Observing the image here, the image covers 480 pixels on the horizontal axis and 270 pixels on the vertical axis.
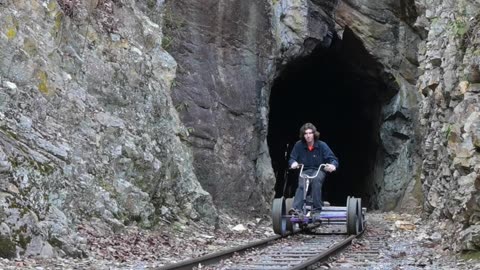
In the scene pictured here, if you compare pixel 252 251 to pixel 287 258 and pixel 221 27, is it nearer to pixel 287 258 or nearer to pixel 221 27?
pixel 287 258

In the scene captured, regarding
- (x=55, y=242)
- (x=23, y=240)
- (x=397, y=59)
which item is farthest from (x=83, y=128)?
(x=397, y=59)

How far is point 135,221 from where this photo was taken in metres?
9.92

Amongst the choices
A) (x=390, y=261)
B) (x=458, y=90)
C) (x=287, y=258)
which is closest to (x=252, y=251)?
(x=287, y=258)

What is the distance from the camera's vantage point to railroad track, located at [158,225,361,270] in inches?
265

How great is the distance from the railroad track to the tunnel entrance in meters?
11.8

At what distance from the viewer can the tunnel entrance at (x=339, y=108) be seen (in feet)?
79.8

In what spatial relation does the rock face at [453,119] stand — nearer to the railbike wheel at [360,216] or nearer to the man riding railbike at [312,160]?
the railbike wheel at [360,216]

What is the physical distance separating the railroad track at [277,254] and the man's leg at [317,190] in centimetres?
62

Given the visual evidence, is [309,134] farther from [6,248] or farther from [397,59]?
[397,59]

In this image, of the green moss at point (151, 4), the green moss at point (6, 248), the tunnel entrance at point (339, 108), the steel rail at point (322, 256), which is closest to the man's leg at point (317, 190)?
the steel rail at point (322, 256)

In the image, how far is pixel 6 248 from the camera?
627cm

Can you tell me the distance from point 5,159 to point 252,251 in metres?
3.61

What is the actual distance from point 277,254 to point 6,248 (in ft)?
11.6

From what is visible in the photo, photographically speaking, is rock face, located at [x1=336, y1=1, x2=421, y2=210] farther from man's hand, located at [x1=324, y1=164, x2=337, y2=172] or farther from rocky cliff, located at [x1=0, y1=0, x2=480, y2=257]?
man's hand, located at [x1=324, y1=164, x2=337, y2=172]
